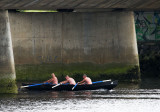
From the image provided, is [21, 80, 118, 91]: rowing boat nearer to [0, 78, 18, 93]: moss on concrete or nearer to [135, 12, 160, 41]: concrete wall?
[0, 78, 18, 93]: moss on concrete

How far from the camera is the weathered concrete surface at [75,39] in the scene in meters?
41.6

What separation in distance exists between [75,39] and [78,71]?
2446mm

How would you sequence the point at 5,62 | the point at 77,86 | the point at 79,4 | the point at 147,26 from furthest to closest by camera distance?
the point at 147,26, the point at 79,4, the point at 77,86, the point at 5,62

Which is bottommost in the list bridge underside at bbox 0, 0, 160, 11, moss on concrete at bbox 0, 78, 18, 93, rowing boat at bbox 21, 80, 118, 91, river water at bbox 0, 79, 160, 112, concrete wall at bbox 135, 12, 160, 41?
river water at bbox 0, 79, 160, 112

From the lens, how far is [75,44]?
4212cm

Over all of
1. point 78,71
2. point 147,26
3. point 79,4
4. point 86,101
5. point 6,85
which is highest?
point 79,4

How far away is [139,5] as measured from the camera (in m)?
39.9

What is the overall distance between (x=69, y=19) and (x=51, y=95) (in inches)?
348

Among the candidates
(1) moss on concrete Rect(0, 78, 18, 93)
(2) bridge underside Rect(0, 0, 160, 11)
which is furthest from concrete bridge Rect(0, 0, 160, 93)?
(1) moss on concrete Rect(0, 78, 18, 93)

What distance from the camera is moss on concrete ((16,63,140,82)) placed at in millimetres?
41562

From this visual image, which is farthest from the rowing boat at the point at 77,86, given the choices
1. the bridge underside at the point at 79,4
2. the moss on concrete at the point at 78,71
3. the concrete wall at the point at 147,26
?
the concrete wall at the point at 147,26

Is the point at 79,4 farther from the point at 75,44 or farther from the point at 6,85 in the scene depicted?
the point at 6,85

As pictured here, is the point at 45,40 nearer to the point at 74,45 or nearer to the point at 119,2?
the point at 74,45

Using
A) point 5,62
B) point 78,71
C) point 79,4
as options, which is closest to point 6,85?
point 5,62
